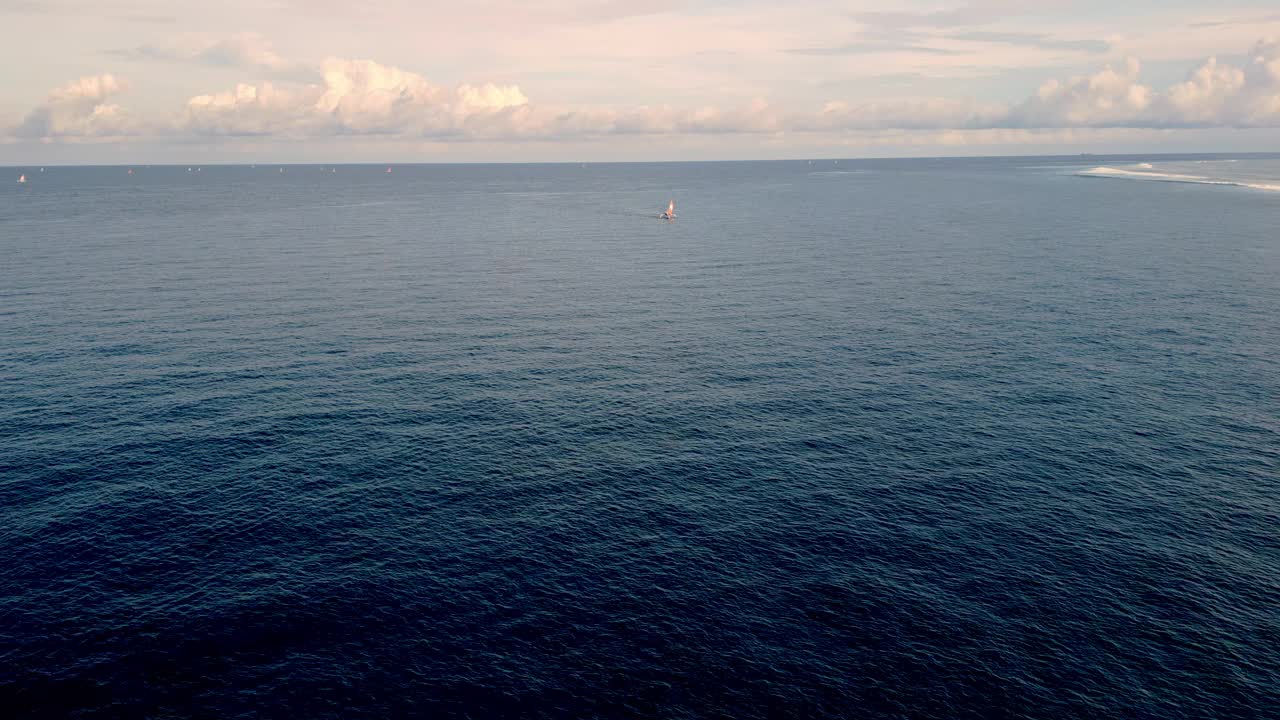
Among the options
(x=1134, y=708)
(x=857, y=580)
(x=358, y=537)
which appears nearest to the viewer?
(x=1134, y=708)

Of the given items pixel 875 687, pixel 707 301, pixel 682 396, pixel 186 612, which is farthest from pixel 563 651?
pixel 707 301

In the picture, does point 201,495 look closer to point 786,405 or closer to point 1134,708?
point 786,405

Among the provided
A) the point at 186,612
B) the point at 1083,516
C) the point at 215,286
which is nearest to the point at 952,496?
the point at 1083,516

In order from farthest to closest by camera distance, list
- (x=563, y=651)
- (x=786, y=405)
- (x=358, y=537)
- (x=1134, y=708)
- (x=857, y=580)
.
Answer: (x=786, y=405)
(x=358, y=537)
(x=857, y=580)
(x=563, y=651)
(x=1134, y=708)

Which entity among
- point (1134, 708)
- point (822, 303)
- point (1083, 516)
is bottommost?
point (1134, 708)

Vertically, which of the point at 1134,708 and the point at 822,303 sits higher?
the point at 822,303

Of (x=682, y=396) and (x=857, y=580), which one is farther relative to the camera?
(x=682, y=396)
